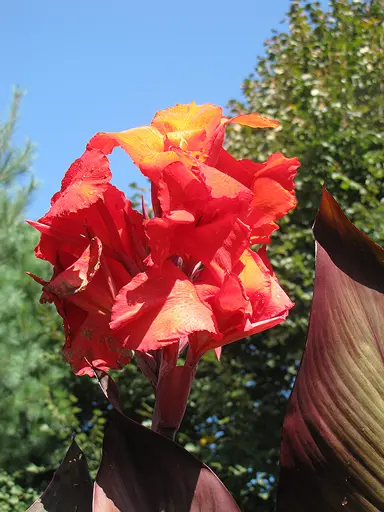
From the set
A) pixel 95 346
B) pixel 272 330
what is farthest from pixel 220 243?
pixel 272 330

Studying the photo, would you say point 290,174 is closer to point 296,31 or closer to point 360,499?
point 360,499

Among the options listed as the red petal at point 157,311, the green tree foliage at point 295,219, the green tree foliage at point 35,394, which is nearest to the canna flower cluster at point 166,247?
the red petal at point 157,311

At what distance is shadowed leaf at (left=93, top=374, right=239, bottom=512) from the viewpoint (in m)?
0.48

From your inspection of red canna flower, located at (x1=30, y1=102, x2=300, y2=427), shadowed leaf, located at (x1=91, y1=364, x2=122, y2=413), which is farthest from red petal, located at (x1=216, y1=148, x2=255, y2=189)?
shadowed leaf, located at (x1=91, y1=364, x2=122, y2=413)

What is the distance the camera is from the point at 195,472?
0.48m

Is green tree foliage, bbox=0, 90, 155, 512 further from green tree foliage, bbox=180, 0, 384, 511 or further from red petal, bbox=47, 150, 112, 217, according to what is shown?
red petal, bbox=47, 150, 112, 217

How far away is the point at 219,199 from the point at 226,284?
70mm

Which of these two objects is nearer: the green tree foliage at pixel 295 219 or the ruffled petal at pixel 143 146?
the ruffled petal at pixel 143 146

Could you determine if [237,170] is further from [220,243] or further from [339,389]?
[339,389]

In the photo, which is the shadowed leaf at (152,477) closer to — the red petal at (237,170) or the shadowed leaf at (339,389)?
the shadowed leaf at (339,389)

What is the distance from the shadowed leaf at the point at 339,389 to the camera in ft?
1.67

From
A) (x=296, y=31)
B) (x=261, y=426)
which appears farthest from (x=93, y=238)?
(x=296, y=31)

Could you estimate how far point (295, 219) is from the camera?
11.0ft

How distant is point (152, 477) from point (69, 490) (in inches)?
4.2
